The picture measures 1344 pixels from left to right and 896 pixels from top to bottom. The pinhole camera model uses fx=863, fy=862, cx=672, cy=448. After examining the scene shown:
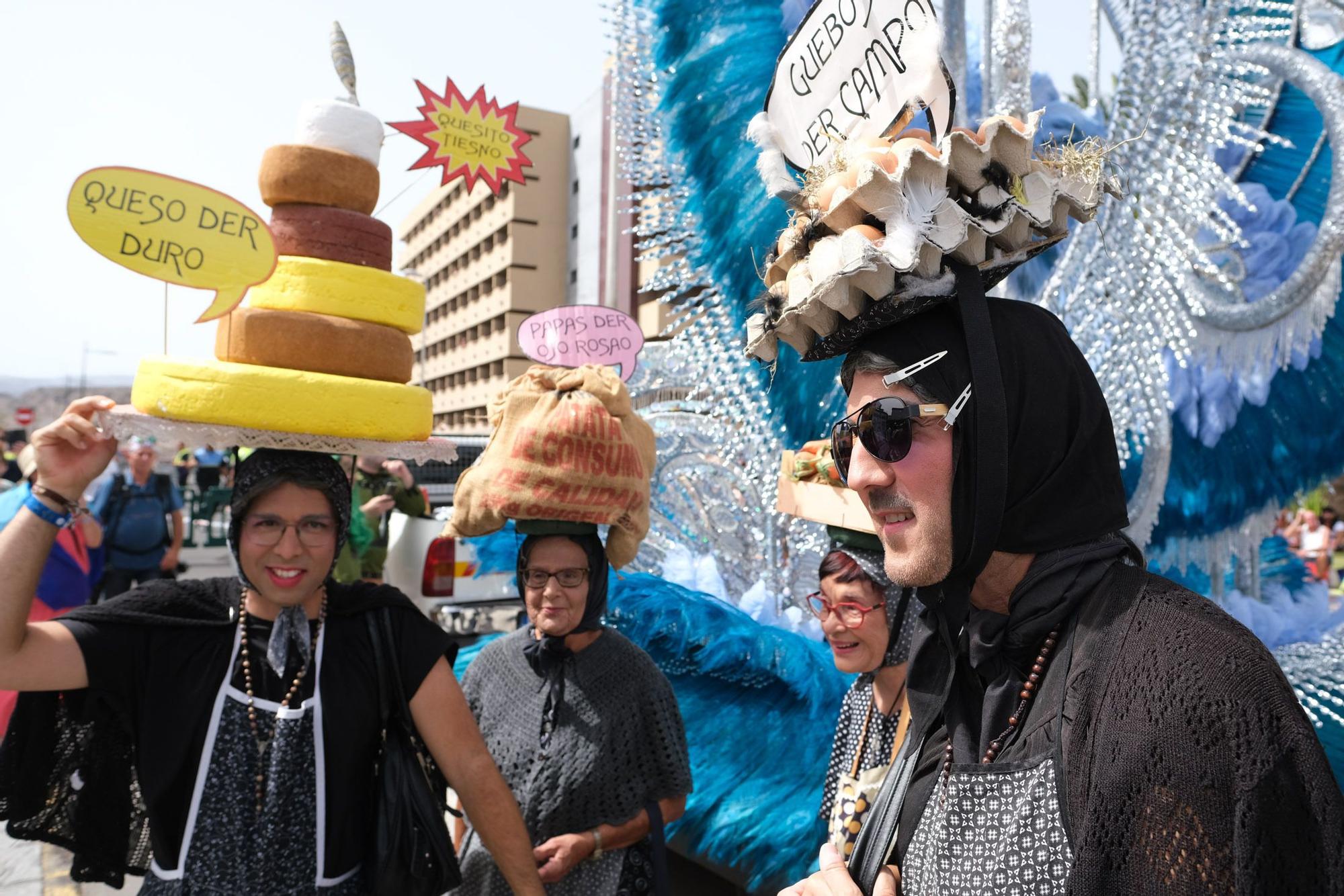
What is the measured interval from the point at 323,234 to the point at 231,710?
3.61 ft

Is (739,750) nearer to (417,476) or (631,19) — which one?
(631,19)

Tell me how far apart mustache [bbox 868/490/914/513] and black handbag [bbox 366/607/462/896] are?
120 cm

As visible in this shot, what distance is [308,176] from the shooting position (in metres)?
Result: 2.07

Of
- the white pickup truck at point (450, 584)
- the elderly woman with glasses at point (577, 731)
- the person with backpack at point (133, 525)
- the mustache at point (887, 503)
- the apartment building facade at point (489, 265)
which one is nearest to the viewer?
the mustache at point (887, 503)

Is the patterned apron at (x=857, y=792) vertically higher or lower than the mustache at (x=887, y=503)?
lower

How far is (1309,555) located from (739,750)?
9.49 metres

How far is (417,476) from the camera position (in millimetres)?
8133

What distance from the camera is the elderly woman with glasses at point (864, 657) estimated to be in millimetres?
1993

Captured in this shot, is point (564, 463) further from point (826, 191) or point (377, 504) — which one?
point (377, 504)

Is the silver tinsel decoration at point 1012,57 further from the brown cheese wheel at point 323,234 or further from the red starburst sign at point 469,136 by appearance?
the brown cheese wheel at point 323,234

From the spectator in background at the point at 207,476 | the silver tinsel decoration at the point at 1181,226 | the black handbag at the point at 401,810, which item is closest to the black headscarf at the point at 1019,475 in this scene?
the black handbag at the point at 401,810

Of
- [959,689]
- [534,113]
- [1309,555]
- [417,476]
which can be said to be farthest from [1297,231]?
[534,113]

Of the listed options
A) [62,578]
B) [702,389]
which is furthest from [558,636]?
[62,578]

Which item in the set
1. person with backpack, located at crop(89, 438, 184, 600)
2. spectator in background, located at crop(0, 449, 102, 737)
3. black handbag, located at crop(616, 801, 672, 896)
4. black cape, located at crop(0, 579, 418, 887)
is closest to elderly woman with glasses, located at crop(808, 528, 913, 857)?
black handbag, located at crop(616, 801, 672, 896)
